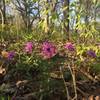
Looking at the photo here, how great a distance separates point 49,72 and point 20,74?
38 cm

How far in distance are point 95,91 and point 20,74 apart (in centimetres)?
97

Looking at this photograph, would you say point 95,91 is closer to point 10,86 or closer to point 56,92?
point 56,92

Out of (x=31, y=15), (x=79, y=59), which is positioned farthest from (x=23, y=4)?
(x=79, y=59)

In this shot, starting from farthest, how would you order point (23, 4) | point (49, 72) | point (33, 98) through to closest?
point (23, 4) → point (49, 72) → point (33, 98)

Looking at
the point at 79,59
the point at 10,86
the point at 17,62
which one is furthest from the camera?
the point at 79,59

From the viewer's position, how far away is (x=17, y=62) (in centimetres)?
420

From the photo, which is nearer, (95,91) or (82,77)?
(95,91)

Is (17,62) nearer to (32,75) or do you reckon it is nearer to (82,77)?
(32,75)

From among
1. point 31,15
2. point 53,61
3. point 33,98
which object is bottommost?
point 33,98

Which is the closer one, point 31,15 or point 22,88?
point 22,88

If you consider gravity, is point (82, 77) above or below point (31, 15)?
below

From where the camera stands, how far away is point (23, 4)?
20922mm

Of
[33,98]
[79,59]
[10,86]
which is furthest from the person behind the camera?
[79,59]

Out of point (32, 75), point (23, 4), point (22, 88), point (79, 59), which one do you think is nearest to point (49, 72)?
point (32, 75)
